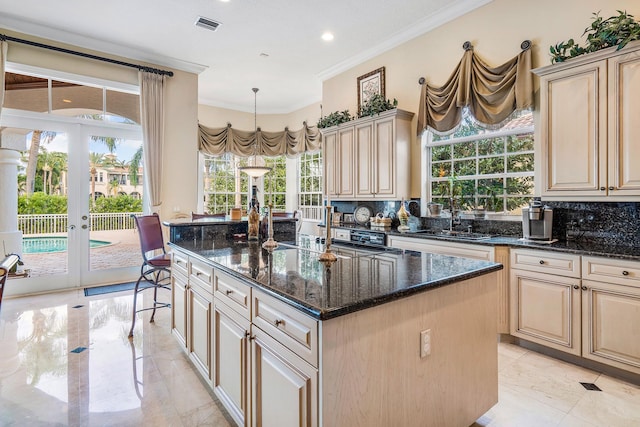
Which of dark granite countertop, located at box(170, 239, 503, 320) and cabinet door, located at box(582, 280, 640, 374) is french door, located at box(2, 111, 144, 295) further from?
cabinet door, located at box(582, 280, 640, 374)

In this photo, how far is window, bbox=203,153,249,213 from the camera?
279 inches

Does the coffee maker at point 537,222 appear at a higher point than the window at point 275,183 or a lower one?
lower

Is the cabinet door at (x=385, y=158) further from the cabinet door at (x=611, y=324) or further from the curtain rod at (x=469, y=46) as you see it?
the cabinet door at (x=611, y=324)

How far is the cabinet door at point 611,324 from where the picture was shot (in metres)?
2.26

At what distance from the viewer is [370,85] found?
4.94m

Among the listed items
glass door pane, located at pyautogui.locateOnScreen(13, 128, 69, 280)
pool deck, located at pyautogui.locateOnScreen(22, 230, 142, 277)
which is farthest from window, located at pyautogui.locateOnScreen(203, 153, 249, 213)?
glass door pane, located at pyautogui.locateOnScreen(13, 128, 69, 280)

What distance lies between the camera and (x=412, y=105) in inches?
173

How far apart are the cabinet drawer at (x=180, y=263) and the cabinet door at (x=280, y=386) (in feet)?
3.74

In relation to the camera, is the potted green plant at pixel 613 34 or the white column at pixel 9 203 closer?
the potted green plant at pixel 613 34

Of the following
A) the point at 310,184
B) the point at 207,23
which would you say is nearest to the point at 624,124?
the point at 207,23

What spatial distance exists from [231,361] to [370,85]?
14.0ft

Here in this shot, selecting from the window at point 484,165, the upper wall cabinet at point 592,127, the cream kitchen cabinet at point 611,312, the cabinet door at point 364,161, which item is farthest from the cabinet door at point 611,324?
the cabinet door at point 364,161

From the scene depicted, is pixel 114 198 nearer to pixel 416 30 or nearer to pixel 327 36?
pixel 327 36

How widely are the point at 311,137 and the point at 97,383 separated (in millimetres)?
5365
